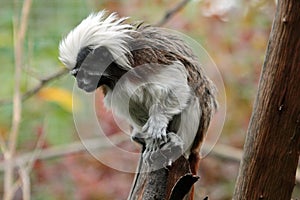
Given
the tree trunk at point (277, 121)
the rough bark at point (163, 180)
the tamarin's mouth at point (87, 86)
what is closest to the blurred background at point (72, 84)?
the tamarin's mouth at point (87, 86)

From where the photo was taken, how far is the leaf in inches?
121

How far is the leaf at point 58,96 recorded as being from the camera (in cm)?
308

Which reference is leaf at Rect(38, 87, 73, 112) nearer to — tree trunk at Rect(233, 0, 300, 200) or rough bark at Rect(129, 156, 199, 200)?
rough bark at Rect(129, 156, 199, 200)

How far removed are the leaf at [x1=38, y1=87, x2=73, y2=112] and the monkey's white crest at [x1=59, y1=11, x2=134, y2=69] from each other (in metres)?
1.36

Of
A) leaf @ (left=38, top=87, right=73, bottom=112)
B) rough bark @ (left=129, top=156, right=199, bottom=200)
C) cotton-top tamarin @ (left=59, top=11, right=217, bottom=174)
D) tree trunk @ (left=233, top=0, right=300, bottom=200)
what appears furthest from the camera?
leaf @ (left=38, top=87, right=73, bottom=112)

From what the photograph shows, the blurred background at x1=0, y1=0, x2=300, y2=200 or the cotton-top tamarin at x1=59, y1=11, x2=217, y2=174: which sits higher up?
the blurred background at x1=0, y1=0, x2=300, y2=200

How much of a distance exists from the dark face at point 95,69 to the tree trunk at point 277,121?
15.2 inches

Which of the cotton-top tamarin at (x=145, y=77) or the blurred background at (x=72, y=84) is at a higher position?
the blurred background at (x=72, y=84)

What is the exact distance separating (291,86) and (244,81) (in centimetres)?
237

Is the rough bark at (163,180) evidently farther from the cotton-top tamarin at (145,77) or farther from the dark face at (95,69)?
the dark face at (95,69)

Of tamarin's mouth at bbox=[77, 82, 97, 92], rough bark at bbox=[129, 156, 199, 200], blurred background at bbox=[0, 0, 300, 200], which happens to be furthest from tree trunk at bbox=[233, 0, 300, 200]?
blurred background at bbox=[0, 0, 300, 200]

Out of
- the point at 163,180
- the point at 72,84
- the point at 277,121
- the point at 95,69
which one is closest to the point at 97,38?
the point at 95,69

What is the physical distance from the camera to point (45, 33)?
325 centimetres

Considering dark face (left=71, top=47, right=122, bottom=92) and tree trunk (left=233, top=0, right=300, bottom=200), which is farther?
dark face (left=71, top=47, right=122, bottom=92)
